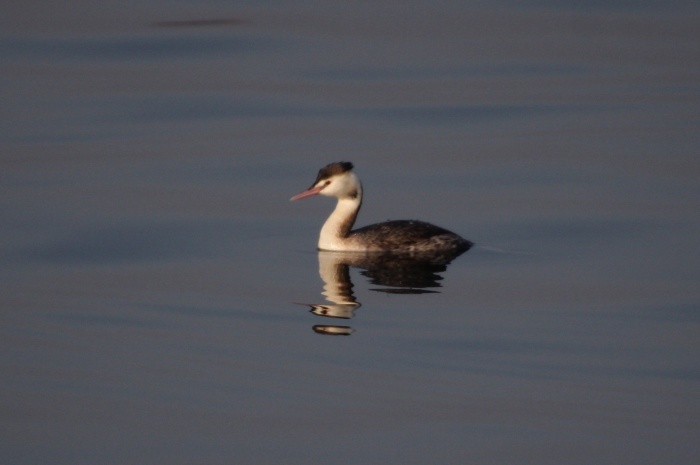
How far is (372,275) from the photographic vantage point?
11688 mm

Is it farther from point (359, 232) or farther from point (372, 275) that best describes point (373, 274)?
point (359, 232)

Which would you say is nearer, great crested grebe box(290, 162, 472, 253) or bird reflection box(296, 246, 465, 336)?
bird reflection box(296, 246, 465, 336)

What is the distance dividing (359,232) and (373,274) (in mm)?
1140

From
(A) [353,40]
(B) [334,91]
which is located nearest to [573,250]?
(B) [334,91]

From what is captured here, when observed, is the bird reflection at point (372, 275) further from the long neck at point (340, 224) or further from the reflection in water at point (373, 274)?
the long neck at point (340, 224)

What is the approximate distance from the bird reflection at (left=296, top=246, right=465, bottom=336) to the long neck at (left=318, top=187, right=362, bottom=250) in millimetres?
125

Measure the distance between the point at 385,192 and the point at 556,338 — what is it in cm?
620

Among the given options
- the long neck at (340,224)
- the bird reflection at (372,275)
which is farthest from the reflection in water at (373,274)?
the long neck at (340,224)

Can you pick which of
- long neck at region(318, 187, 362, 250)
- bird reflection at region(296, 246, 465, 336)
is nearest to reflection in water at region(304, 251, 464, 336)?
bird reflection at region(296, 246, 465, 336)

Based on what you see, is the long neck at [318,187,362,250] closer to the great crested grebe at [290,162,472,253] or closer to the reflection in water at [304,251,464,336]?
the great crested grebe at [290,162,472,253]

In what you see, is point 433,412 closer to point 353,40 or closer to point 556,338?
point 556,338

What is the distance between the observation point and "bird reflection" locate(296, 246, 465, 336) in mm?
10320

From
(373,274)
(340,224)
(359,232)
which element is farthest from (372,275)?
(340,224)

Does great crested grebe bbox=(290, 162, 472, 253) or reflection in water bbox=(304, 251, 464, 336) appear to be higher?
→ great crested grebe bbox=(290, 162, 472, 253)
